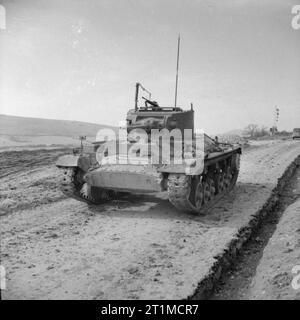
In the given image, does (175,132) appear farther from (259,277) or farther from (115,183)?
(259,277)

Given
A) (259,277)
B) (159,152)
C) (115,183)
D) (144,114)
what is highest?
(144,114)

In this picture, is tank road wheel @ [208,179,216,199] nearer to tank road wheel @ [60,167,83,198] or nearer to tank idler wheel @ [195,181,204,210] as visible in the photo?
tank idler wheel @ [195,181,204,210]

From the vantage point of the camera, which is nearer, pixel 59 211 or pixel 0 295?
pixel 0 295

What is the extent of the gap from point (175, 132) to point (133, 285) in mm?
5445

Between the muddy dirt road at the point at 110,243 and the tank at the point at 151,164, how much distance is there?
0.37 m

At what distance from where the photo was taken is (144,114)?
9.41m

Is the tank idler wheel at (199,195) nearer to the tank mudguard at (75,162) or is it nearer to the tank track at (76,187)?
the tank track at (76,187)

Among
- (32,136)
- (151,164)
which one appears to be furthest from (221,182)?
(32,136)

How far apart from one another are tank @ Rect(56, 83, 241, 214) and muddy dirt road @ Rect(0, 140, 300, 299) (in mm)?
375

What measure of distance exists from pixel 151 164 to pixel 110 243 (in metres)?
2.13

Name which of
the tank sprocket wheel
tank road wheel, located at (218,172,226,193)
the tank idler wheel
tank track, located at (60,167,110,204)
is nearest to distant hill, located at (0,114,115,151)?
tank road wheel, located at (218,172,226,193)

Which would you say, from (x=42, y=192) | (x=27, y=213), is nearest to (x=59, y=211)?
(x=27, y=213)

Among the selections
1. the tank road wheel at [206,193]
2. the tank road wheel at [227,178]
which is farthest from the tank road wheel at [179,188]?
the tank road wheel at [227,178]

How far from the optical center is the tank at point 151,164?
705 centimetres
